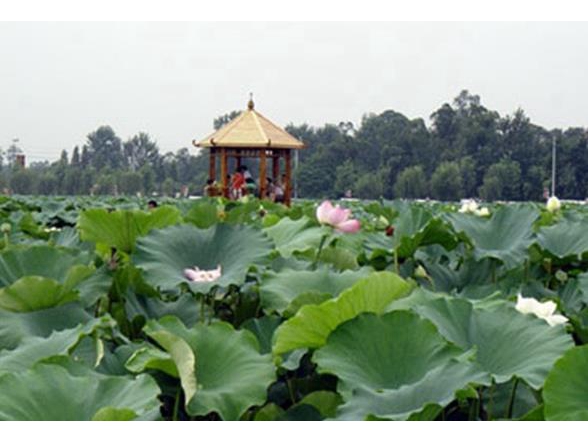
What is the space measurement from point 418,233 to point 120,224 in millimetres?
471

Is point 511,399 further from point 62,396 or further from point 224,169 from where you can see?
point 224,169

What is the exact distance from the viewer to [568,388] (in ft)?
2.33

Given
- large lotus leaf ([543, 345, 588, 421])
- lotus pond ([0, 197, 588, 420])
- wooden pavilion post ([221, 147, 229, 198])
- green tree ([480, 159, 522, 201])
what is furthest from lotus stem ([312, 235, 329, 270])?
green tree ([480, 159, 522, 201])

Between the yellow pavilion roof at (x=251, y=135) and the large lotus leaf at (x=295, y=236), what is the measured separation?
11556 millimetres

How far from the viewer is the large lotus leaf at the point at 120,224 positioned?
124cm

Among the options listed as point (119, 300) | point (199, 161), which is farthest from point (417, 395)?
point (199, 161)

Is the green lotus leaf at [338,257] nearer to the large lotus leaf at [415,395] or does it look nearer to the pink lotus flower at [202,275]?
the pink lotus flower at [202,275]

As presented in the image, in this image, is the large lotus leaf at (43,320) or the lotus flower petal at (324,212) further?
the lotus flower petal at (324,212)

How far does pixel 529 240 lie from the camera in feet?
4.58

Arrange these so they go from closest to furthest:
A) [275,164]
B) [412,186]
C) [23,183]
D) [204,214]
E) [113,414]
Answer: [113,414] → [204,214] → [275,164] → [23,183] → [412,186]

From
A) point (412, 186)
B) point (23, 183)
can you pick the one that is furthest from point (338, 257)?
point (412, 186)

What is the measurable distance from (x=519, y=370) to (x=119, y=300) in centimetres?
57

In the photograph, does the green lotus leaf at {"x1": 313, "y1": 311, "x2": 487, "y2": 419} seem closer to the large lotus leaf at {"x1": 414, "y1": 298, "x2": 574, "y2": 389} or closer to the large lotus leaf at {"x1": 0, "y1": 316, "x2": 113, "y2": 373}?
the large lotus leaf at {"x1": 414, "y1": 298, "x2": 574, "y2": 389}

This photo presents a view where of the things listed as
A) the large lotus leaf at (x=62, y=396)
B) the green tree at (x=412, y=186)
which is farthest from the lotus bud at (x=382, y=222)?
the green tree at (x=412, y=186)
